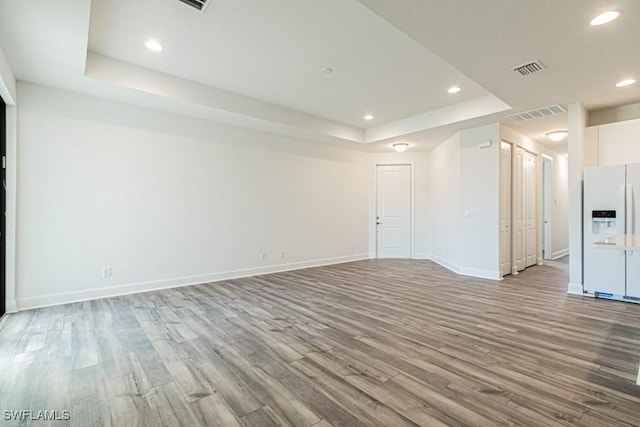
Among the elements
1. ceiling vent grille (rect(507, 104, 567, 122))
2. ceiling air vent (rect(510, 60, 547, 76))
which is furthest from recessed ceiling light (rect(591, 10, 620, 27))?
ceiling vent grille (rect(507, 104, 567, 122))

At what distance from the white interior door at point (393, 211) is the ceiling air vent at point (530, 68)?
4.76m

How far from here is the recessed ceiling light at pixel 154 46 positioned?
3486mm

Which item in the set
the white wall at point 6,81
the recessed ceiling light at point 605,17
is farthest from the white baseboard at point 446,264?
the white wall at point 6,81

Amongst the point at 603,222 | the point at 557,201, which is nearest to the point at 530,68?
the point at 603,222

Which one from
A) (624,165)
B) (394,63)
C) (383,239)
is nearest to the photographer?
(394,63)

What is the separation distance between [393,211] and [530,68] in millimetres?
5149

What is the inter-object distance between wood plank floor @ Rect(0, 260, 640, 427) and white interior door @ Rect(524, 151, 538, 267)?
2636mm

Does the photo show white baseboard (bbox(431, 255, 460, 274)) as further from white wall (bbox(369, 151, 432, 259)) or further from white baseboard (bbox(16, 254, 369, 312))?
white baseboard (bbox(16, 254, 369, 312))

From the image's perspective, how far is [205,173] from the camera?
17.7ft

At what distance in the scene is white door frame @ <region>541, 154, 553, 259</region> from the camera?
25.8 ft

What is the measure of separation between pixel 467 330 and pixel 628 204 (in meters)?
3.12

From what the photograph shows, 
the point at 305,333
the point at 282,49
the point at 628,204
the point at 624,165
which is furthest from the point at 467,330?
the point at 282,49

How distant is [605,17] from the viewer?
100 inches

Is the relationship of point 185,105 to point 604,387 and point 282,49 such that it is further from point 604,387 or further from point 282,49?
point 604,387
